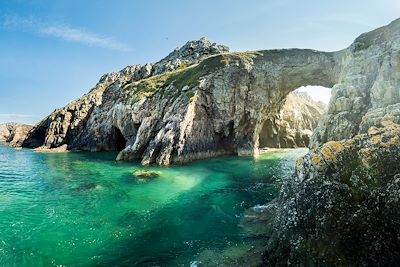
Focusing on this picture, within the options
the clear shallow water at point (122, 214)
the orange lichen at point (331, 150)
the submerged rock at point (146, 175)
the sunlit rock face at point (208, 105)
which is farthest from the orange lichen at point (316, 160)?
the sunlit rock face at point (208, 105)

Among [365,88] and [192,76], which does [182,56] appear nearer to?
[192,76]

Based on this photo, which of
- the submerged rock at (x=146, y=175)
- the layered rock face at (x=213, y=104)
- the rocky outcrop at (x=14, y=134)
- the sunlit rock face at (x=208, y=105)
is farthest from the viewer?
the rocky outcrop at (x=14, y=134)

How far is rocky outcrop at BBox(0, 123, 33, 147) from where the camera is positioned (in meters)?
121

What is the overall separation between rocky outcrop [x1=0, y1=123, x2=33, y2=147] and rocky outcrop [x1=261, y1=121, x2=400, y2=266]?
123 metres

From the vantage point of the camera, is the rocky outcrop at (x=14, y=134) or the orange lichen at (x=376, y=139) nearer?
the orange lichen at (x=376, y=139)

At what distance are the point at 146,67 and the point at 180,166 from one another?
228ft

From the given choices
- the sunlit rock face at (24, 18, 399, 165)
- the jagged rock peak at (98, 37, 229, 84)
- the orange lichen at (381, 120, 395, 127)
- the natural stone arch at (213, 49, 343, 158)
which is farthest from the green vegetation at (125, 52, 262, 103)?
the orange lichen at (381, 120, 395, 127)

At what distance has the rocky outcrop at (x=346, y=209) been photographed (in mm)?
12180

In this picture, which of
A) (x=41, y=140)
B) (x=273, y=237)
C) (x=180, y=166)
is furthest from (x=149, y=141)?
(x=41, y=140)

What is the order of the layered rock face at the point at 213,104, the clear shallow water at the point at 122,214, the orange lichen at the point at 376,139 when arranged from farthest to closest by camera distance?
the layered rock face at the point at 213,104, the clear shallow water at the point at 122,214, the orange lichen at the point at 376,139

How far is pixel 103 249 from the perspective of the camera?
20.6 meters

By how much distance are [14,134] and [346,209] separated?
479 feet

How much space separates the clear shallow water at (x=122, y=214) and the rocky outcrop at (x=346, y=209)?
741 centimetres

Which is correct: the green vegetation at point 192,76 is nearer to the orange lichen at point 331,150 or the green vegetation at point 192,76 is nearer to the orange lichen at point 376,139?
the orange lichen at point 331,150
